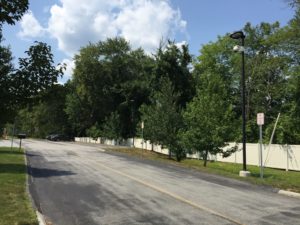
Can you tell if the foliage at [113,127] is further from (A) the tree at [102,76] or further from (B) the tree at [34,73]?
(B) the tree at [34,73]

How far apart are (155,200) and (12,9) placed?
6281mm

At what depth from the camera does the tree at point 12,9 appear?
11.4 metres

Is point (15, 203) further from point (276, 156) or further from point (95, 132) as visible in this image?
point (95, 132)

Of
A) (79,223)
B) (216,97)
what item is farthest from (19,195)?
(216,97)

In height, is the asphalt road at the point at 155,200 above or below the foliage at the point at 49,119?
below

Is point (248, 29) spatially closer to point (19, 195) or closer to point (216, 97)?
point (216, 97)

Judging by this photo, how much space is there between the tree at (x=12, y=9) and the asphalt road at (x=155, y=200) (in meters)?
4.89

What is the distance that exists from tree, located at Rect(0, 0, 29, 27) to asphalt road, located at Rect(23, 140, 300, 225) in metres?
4.89

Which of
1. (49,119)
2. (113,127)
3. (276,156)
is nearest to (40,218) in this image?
(276,156)

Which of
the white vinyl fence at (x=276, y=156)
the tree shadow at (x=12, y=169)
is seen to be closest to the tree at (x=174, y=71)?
the white vinyl fence at (x=276, y=156)

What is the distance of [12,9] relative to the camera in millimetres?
11492

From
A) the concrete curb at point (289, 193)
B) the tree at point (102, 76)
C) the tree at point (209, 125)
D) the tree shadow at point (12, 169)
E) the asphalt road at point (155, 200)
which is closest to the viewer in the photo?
the asphalt road at point (155, 200)

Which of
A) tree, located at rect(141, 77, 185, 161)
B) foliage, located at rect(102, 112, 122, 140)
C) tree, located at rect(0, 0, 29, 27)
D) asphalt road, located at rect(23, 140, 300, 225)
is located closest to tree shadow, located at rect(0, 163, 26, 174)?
asphalt road, located at rect(23, 140, 300, 225)

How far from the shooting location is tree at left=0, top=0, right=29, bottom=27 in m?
11.4
